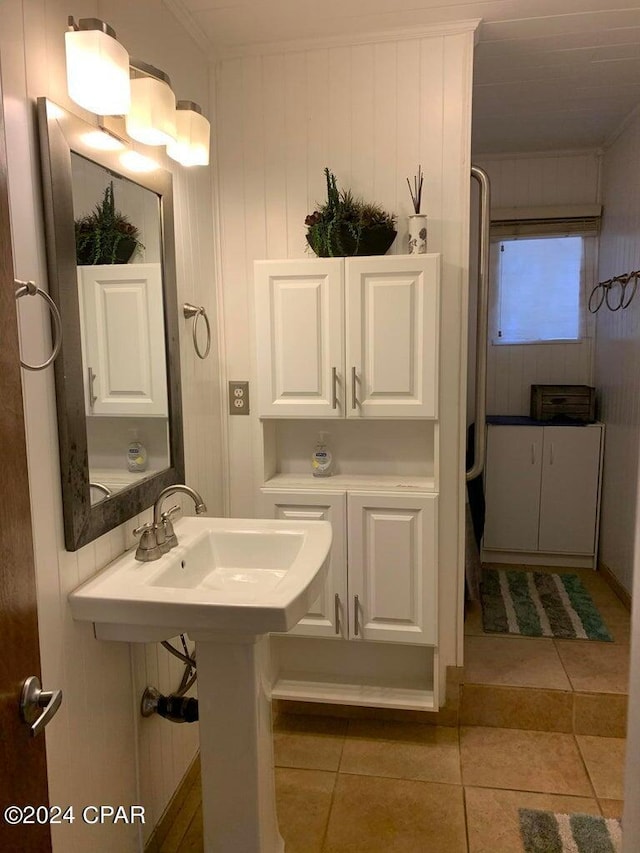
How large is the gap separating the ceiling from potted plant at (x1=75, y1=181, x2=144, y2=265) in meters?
0.86

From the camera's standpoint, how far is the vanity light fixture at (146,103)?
1538 mm

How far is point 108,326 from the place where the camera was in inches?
62.4

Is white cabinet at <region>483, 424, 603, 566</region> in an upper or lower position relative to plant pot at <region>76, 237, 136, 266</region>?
lower

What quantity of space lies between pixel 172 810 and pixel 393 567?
42.2 inches

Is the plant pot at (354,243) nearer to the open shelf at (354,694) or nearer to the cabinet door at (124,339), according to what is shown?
the cabinet door at (124,339)

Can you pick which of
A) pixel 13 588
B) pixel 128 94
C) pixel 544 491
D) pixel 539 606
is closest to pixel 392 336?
pixel 128 94

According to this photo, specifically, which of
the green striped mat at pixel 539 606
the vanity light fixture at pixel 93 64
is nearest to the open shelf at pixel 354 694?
the green striped mat at pixel 539 606

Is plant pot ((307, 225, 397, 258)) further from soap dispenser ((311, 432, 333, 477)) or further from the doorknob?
the doorknob

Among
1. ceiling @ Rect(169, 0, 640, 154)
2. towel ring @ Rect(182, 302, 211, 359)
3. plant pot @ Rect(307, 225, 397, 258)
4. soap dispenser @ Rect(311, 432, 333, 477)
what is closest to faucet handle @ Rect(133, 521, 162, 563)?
towel ring @ Rect(182, 302, 211, 359)

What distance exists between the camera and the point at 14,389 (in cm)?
94

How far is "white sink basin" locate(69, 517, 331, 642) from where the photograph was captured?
1380mm

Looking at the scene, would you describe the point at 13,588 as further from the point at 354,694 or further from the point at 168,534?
the point at 354,694

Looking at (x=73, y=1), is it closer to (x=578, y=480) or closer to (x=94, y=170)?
(x=94, y=170)

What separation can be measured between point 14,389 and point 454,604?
1925 millimetres
